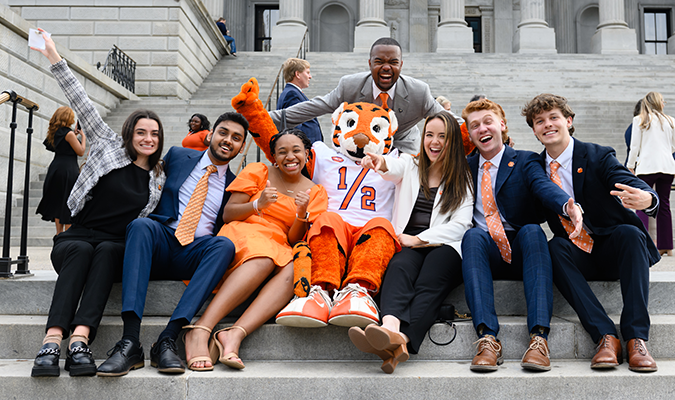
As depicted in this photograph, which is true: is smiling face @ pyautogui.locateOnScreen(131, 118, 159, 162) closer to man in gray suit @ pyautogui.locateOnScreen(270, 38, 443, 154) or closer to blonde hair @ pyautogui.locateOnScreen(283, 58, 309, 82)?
man in gray suit @ pyautogui.locateOnScreen(270, 38, 443, 154)

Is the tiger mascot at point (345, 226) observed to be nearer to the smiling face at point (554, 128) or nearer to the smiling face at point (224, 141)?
the smiling face at point (224, 141)

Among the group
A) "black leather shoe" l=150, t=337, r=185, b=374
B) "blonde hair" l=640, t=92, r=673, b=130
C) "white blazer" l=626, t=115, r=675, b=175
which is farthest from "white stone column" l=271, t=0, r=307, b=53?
"black leather shoe" l=150, t=337, r=185, b=374

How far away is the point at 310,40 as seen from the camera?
84.8ft

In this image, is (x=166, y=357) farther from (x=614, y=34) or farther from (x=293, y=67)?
(x=614, y=34)

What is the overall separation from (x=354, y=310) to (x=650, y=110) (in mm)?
5405

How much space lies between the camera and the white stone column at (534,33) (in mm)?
20438

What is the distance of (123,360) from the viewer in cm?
258

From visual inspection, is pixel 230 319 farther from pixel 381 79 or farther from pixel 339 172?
pixel 381 79

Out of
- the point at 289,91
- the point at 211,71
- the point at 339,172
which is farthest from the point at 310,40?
the point at 339,172

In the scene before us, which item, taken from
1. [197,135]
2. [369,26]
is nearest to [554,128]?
[197,135]

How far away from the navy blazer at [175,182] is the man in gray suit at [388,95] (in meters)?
0.84

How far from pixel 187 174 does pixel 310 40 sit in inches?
933

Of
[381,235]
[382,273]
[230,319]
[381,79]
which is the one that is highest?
[381,79]

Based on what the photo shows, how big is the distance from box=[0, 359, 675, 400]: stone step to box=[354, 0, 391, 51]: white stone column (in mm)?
18208
